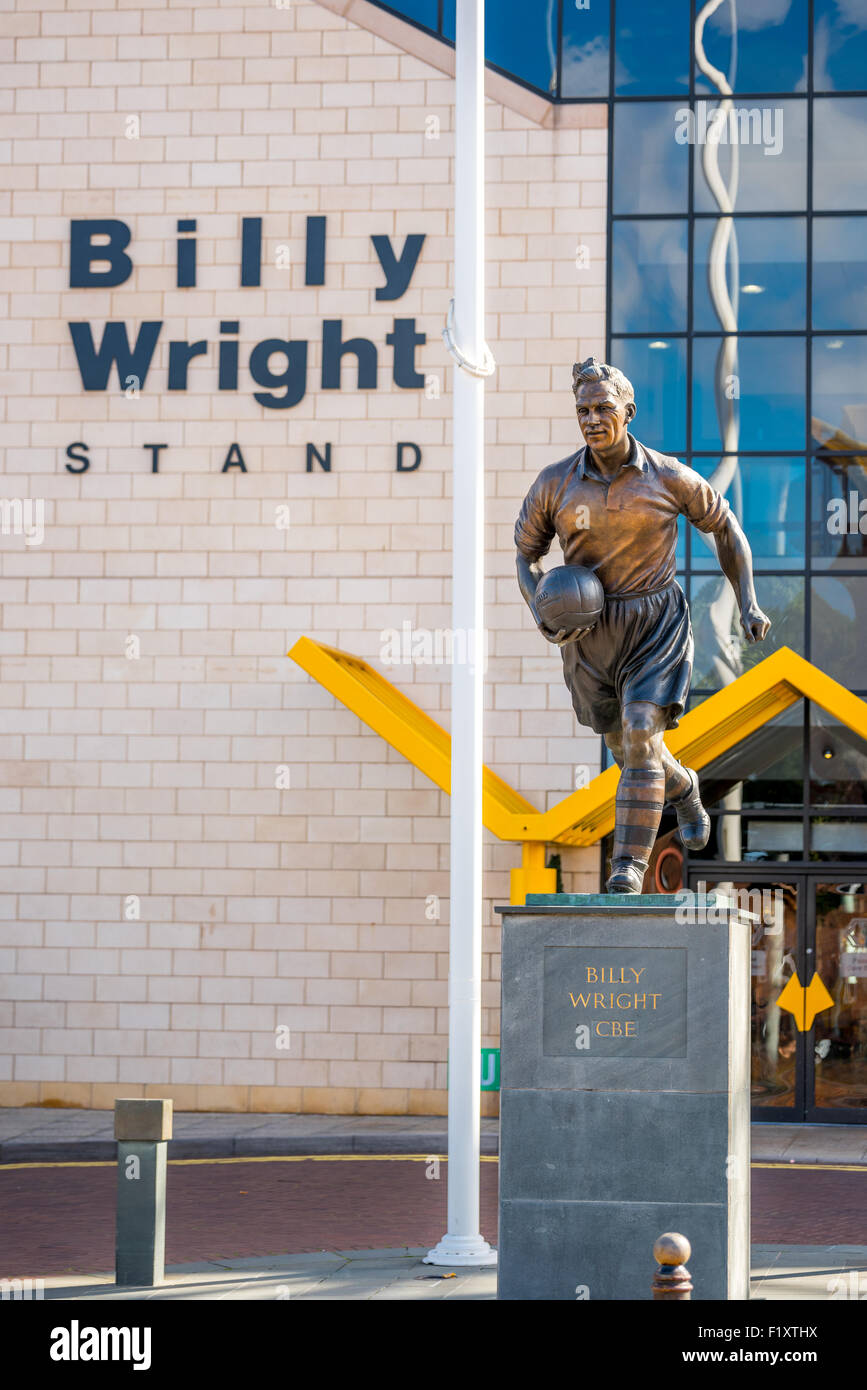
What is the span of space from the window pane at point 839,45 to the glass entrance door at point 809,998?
26.6 ft

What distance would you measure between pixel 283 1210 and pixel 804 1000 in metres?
7.18

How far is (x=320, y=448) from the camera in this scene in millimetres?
18016

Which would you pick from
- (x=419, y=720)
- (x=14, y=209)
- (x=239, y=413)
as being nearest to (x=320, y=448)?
(x=239, y=413)

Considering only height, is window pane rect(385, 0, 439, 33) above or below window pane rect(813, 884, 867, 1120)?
above

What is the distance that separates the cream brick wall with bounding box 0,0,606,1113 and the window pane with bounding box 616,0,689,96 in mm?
659

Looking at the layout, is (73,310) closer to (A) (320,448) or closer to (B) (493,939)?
(A) (320,448)

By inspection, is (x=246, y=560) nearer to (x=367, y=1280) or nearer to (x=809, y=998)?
(x=809, y=998)

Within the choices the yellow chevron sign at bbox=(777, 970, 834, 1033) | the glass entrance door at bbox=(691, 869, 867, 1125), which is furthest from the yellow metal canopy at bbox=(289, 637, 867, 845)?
the yellow chevron sign at bbox=(777, 970, 834, 1033)

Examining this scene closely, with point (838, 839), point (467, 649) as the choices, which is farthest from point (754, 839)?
point (467, 649)

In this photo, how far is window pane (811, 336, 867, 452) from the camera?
699 inches

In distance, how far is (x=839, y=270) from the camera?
17.9 metres

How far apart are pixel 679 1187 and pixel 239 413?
1239 cm

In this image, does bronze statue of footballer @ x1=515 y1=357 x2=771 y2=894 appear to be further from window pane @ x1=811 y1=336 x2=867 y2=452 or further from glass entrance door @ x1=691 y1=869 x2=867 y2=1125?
window pane @ x1=811 y1=336 x2=867 y2=452

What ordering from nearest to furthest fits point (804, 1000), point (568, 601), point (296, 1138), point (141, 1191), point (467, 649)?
point (568, 601), point (141, 1191), point (467, 649), point (296, 1138), point (804, 1000)
